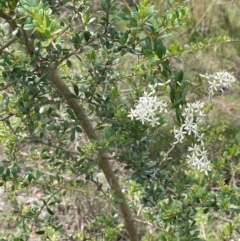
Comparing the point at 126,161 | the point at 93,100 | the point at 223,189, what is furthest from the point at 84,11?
the point at 223,189

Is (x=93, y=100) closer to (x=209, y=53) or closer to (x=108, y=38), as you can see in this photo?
(x=108, y=38)

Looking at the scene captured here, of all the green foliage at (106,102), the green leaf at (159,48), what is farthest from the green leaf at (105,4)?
the green leaf at (159,48)

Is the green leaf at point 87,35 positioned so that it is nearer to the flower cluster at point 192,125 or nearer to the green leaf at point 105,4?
the green leaf at point 105,4

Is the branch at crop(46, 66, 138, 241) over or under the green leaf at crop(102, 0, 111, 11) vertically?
under

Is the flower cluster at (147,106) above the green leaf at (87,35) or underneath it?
underneath

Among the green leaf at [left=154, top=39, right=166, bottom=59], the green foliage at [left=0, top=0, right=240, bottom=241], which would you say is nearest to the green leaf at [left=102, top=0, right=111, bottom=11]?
the green foliage at [left=0, top=0, right=240, bottom=241]

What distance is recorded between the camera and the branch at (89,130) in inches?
43.0

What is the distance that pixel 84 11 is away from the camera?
3.54ft

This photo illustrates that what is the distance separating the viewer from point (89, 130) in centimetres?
118

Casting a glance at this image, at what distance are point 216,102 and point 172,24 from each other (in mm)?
1961

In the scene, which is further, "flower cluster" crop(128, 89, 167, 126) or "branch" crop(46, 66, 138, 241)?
"branch" crop(46, 66, 138, 241)

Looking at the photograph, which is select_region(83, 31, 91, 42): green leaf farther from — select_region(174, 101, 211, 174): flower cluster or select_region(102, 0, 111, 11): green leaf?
select_region(174, 101, 211, 174): flower cluster

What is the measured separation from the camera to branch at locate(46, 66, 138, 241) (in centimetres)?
109

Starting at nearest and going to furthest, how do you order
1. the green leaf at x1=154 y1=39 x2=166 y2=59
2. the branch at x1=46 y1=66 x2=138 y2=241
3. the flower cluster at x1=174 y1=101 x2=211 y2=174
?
Answer: 1. the green leaf at x1=154 y1=39 x2=166 y2=59
2. the flower cluster at x1=174 y1=101 x2=211 y2=174
3. the branch at x1=46 y1=66 x2=138 y2=241
